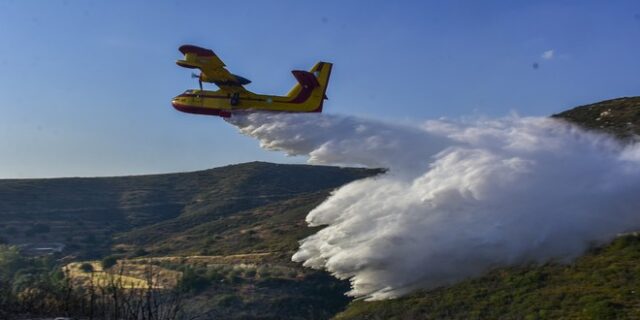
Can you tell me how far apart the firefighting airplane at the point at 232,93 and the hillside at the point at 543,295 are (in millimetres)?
18433

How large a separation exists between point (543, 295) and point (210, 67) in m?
27.6

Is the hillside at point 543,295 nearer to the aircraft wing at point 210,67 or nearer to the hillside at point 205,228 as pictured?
the hillside at point 205,228

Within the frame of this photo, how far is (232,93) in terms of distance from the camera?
37156 millimetres

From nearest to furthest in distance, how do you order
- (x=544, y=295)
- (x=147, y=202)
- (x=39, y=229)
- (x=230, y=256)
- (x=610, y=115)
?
(x=544, y=295)
(x=230, y=256)
(x=610, y=115)
(x=39, y=229)
(x=147, y=202)

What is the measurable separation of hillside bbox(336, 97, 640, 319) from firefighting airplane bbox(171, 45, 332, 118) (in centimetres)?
1843

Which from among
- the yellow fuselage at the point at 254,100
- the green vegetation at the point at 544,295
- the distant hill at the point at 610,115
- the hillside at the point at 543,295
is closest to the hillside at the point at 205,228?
the hillside at the point at 543,295

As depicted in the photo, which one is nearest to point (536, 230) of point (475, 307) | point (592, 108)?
point (475, 307)

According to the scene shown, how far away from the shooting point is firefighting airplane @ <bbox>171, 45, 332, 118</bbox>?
3578 cm

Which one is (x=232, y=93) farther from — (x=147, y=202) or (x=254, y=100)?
(x=147, y=202)

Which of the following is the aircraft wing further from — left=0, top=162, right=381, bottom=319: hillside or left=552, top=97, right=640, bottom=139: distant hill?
left=552, top=97, right=640, bottom=139: distant hill

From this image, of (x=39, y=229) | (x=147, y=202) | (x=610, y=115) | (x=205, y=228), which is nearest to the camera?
(x=610, y=115)

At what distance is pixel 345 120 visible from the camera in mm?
31578

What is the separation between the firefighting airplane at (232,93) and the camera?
35781 millimetres

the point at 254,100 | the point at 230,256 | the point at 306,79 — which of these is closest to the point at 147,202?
the point at 230,256
